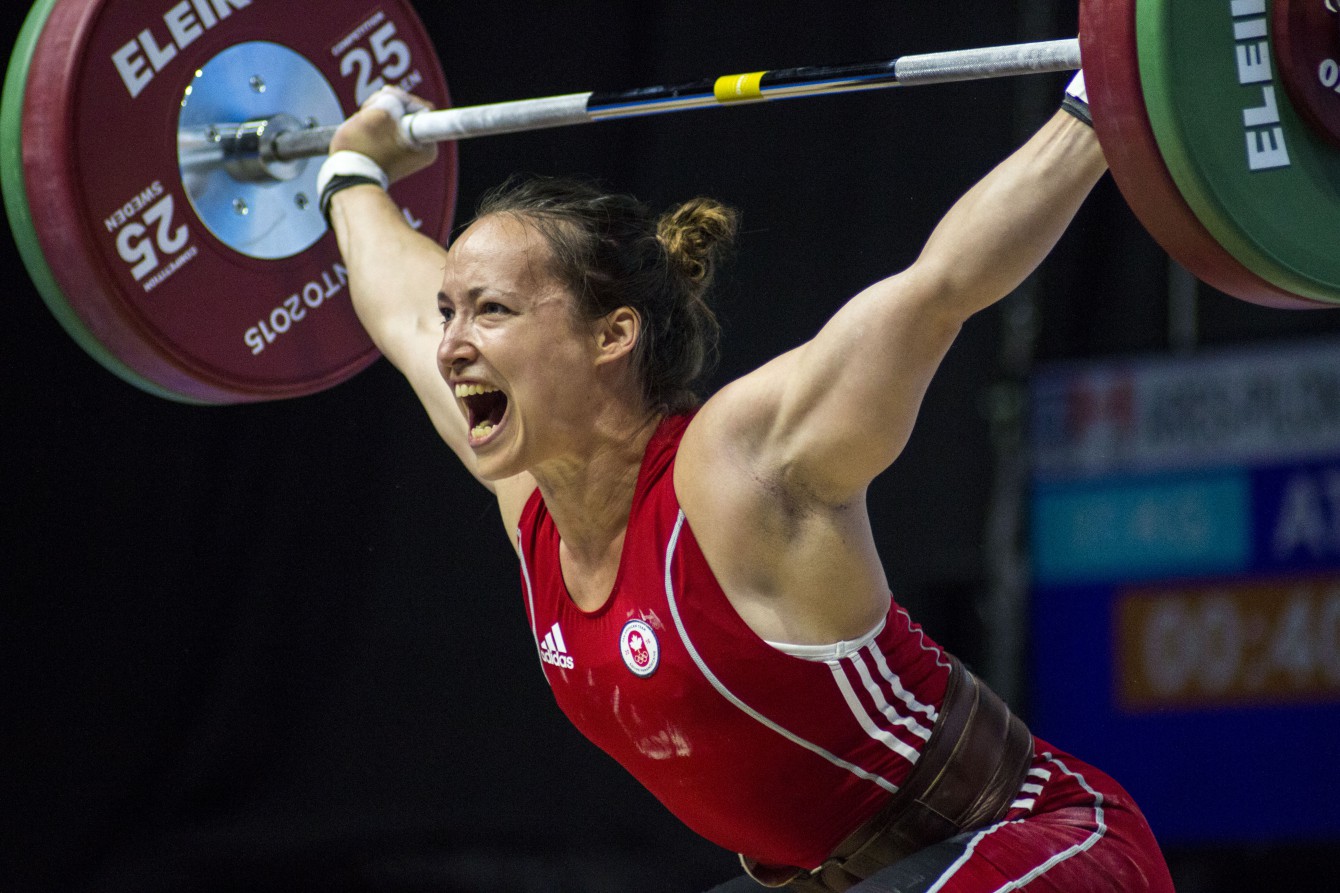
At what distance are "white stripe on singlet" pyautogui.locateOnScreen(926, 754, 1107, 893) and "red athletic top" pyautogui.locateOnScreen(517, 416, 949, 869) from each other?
0.44 ft

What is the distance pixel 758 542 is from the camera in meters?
2.18

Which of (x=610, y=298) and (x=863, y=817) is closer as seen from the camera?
(x=863, y=817)

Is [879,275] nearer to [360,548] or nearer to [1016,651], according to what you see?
[1016,651]

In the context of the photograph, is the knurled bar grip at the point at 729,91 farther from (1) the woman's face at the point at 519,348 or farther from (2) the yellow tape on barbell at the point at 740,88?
(1) the woman's face at the point at 519,348

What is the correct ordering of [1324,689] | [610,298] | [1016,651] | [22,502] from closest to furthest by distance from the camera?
[610,298] < [1324,689] < [1016,651] < [22,502]

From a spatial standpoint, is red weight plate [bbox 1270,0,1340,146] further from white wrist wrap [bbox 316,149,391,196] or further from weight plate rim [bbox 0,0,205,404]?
weight plate rim [bbox 0,0,205,404]

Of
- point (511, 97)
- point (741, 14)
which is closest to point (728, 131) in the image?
point (741, 14)

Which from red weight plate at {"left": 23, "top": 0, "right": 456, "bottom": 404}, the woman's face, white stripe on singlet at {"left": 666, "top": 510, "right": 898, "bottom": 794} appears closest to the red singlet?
white stripe on singlet at {"left": 666, "top": 510, "right": 898, "bottom": 794}

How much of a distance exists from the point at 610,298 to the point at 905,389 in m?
0.62

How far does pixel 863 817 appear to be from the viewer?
2.33m

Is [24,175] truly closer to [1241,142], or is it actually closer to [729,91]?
[729,91]

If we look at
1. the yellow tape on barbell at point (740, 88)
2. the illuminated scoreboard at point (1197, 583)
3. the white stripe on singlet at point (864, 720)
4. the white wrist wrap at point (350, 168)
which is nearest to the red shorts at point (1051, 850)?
the white stripe on singlet at point (864, 720)

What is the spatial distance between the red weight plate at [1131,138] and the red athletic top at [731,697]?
2.04ft

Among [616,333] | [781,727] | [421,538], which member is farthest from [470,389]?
[421,538]
